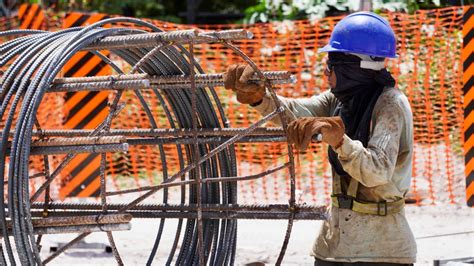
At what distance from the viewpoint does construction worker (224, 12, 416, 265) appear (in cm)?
455

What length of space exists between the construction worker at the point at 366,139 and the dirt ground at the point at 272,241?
2.91 metres

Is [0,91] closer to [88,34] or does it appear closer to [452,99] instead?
[88,34]

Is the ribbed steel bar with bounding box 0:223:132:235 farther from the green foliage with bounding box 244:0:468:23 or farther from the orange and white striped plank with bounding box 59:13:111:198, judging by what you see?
the green foliage with bounding box 244:0:468:23

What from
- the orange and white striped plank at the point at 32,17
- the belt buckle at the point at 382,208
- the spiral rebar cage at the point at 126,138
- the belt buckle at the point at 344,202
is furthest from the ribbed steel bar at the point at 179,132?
the orange and white striped plank at the point at 32,17

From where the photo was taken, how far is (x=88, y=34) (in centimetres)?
426

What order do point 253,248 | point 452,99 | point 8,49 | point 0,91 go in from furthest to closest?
1. point 452,99
2. point 253,248
3. point 8,49
4. point 0,91

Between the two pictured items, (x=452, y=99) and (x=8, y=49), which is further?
(x=452, y=99)

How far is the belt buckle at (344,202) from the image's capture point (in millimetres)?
4668

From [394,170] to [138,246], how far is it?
423 centimetres

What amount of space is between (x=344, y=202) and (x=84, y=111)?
5465 millimetres

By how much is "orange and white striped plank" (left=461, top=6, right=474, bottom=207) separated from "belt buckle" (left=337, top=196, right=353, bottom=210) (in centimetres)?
499

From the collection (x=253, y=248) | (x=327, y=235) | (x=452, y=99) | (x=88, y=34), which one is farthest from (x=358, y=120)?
(x=452, y=99)

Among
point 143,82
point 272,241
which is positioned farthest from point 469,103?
point 143,82

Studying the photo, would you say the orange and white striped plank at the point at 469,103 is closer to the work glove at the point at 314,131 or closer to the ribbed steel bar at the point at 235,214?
the ribbed steel bar at the point at 235,214
